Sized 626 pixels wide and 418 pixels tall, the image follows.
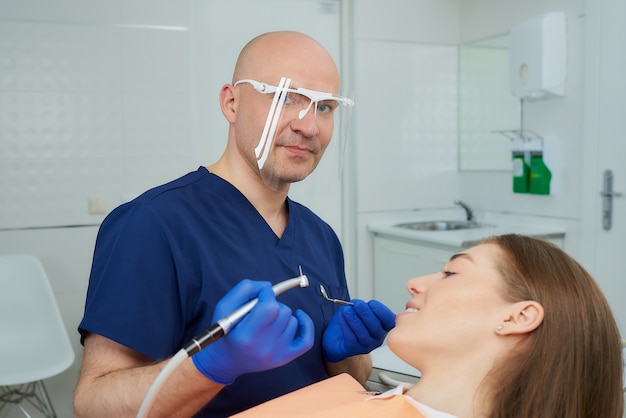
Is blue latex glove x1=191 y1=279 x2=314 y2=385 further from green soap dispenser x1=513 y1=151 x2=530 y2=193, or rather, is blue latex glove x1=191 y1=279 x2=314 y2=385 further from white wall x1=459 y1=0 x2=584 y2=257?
green soap dispenser x1=513 y1=151 x2=530 y2=193

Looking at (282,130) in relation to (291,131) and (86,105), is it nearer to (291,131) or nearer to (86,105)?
(291,131)

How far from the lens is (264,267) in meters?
1.38

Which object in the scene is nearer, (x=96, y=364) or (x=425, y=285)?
(x=96, y=364)

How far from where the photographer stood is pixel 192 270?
1.27 m

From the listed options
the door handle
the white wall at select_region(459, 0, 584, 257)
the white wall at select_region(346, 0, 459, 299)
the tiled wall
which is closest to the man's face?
the tiled wall

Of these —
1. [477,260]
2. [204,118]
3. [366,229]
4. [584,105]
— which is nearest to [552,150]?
[584,105]

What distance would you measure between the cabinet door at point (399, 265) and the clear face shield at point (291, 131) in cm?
185

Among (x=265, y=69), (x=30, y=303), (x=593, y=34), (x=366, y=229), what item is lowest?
(x=30, y=303)

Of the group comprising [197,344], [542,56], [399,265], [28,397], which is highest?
[542,56]

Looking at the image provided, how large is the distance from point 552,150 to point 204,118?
73.1 inches

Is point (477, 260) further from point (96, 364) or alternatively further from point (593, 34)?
point (593, 34)

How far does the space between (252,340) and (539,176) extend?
272cm

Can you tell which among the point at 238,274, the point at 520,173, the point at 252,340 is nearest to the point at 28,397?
the point at 238,274

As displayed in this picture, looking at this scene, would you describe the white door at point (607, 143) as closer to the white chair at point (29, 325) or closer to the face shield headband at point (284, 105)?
the face shield headband at point (284, 105)
